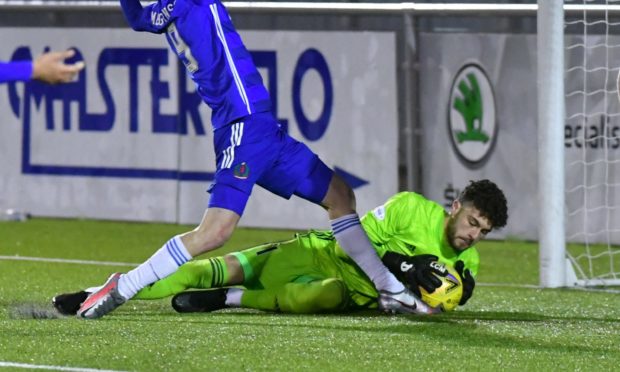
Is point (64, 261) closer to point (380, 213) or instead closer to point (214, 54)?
point (380, 213)

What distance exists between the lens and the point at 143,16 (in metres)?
7.23

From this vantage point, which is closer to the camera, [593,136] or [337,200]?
[337,200]

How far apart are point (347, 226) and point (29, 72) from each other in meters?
1.81

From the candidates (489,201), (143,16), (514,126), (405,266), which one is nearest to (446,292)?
(405,266)

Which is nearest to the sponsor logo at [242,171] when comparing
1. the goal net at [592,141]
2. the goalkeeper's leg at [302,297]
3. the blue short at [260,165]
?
the blue short at [260,165]

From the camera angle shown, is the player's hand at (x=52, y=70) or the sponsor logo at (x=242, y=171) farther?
the sponsor logo at (x=242, y=171)

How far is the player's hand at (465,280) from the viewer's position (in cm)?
745

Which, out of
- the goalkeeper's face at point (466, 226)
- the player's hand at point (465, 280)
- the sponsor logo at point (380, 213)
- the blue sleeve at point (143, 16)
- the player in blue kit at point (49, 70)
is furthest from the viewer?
the sponsor logo at point (380, 213)

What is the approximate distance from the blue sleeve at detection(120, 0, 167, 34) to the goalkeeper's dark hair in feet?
5.11

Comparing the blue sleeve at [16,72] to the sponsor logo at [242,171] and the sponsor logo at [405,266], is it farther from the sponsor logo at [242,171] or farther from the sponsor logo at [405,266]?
the sponsor logo at [405,266]

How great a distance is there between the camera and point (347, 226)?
7.34m

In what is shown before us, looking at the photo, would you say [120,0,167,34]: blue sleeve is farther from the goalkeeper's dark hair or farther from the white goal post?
the white goal post

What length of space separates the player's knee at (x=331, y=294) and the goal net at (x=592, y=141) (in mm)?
3709

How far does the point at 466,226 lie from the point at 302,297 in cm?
80
